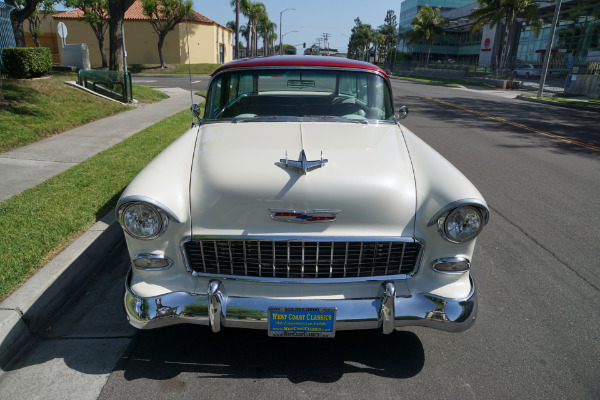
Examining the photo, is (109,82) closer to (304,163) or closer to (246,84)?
(246,84)

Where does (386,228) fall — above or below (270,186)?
below

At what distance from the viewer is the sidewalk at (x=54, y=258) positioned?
9.36 ft

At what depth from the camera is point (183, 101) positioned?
15672 millimetres

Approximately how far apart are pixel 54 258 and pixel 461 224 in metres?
3.10

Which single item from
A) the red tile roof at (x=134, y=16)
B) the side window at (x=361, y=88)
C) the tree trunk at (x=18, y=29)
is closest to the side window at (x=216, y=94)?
the side window at (x=361, y=88)

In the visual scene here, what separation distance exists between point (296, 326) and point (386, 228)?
72 cm

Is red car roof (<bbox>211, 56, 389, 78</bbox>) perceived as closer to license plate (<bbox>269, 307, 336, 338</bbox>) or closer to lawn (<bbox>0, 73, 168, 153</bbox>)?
license plate (<bbox>269, 307, 336, 338</bbox>)

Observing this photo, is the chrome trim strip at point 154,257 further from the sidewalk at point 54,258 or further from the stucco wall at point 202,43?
the stucco wall at point 202,43

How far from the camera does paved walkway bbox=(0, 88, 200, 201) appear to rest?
575 centimetres

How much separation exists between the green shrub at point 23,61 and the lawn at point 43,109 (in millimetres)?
302

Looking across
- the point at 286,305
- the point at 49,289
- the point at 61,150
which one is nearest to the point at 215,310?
the point at 286,305

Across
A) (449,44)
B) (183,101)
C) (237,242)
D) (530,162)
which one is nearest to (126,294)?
(237,242)

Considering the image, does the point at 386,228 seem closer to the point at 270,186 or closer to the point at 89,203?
the point at 270,186

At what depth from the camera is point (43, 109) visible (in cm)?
973
